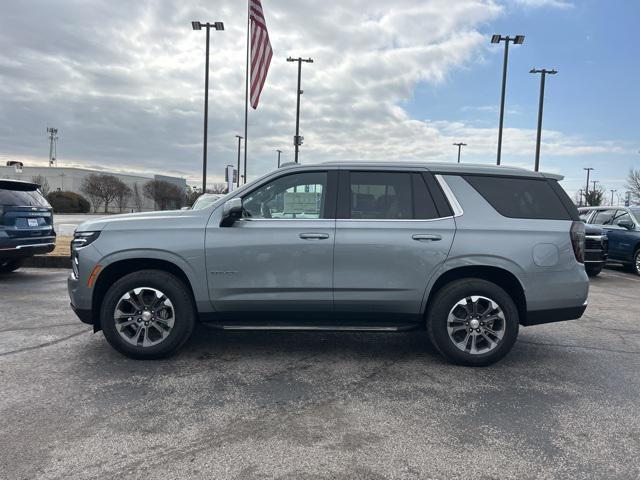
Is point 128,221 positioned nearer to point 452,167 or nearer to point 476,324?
point 452,167

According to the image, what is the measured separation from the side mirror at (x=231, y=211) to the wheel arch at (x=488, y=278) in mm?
1916

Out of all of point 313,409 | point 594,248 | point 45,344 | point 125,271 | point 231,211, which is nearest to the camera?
point 313,409

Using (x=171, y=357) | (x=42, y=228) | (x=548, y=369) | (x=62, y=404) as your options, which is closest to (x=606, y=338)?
(x=548, y=369)

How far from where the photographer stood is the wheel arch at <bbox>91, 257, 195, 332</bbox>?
168 inches

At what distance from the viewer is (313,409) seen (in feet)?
11.2

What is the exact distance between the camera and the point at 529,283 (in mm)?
4230

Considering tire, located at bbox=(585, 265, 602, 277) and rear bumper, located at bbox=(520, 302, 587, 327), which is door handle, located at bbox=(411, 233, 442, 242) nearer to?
rear bumper, located at bbox=(520, 302, 587, 327)

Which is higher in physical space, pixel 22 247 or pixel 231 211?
pixel 231 211

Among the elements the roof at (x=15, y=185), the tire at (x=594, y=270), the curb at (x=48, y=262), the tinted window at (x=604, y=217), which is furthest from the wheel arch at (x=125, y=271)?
the tinted window at (x=604, y=217)

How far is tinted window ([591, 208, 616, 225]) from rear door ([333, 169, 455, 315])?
35.6 feet

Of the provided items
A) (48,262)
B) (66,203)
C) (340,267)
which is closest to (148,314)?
(340,267)

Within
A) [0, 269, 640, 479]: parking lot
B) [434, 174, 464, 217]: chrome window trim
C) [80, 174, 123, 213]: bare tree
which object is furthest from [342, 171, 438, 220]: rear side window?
[80, 174, 123, 213]: bare tree

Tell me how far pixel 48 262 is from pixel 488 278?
10193 mm

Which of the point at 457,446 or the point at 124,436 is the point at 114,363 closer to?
the point at 124,436
